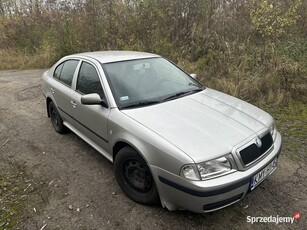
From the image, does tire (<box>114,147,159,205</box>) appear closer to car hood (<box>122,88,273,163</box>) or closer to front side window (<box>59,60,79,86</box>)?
car hood (<box>122,88,273,163</box>)

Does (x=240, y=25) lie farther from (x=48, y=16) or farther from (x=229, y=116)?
(x=48, y=16)

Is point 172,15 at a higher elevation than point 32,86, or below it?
higher

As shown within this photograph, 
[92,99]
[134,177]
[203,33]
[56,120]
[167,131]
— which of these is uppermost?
[203,33]

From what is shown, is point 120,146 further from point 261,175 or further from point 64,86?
point 64,86

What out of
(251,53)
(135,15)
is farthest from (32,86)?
(251,53)

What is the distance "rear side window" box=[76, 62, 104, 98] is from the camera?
10.5 ft

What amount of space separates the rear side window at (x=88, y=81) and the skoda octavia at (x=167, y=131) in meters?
0.01

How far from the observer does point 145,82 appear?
3.24 m

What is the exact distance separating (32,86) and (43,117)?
2697mm

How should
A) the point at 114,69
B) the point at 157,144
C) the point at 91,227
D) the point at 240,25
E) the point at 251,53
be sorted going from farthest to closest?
the point at 240,25 → the point at 251,53 → the point at 114,69 → the point at 91,227 → the point at 157,144

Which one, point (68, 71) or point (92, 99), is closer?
point (92, 99)

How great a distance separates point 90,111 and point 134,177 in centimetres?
103

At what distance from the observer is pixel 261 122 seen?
2793 millimetres

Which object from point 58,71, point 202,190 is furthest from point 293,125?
point 58,71
